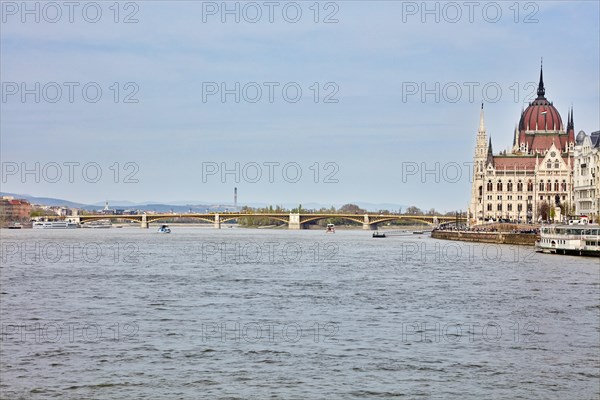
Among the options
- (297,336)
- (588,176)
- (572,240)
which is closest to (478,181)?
(588,176)

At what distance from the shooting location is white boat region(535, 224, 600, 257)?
3393 inches

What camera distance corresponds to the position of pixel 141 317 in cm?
3600

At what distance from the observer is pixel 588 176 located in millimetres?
128750

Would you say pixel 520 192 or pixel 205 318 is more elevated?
pixel 520 192

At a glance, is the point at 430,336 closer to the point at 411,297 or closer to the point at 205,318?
the point at 205,318

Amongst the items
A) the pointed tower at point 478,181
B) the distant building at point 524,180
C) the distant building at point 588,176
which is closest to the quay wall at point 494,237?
the distant building at point 588,176

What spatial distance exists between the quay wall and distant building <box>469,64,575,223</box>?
28.2 meters

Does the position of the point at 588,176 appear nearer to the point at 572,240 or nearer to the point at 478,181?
the point at 572,240

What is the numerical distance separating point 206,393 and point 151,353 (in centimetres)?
527

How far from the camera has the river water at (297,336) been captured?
24.1 metres

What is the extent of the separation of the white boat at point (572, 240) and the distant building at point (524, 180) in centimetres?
7749

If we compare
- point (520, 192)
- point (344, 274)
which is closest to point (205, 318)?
point (344, 274)

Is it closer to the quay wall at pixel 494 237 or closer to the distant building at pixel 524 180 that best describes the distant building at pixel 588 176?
the quay wall at pixel 494 237

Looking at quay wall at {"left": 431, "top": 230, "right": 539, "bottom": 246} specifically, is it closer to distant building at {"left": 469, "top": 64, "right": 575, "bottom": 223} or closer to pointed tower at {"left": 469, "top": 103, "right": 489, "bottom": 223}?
distant building at {"left": 469, "top": 64, "right": 575, "bottom": 223}
